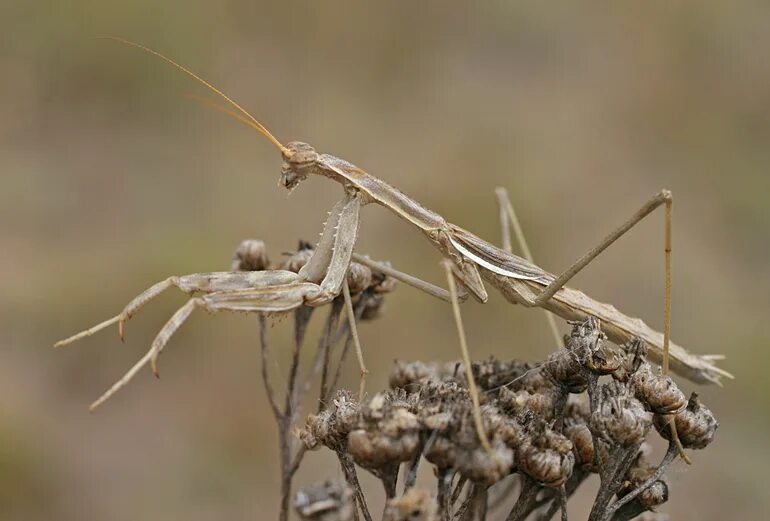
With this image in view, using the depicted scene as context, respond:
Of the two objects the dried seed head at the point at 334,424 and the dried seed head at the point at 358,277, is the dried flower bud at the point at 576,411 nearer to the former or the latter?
the dried seed head at the point at 334,424

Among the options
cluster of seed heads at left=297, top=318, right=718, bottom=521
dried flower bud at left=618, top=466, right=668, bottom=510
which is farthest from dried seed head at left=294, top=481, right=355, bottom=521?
dried flower bud at left=618, top=466, right=668, bottom=510

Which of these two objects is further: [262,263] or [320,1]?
[320,1]

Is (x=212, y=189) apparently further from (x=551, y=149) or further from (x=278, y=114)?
(x=551, y=149)

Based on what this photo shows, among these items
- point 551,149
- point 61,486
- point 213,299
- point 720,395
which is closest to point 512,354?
point 720,395

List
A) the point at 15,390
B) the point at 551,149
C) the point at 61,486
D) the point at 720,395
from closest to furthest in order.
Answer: the point at 61,486 < the point at 15,390 < the point at 720,395 < the point at 551,149

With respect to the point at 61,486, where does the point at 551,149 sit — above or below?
above
